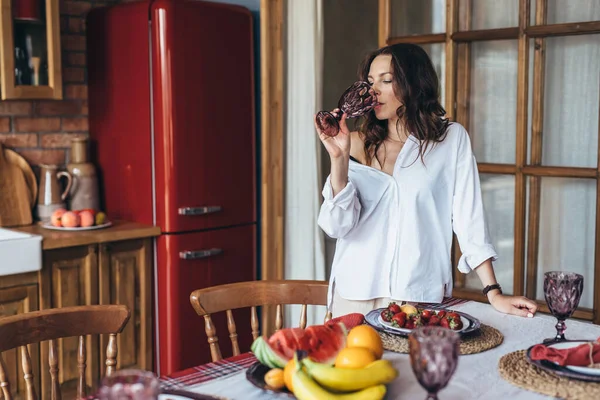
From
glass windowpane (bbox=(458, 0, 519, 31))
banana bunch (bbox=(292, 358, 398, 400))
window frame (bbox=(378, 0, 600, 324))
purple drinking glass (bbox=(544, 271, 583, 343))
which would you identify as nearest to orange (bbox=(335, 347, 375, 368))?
banana bunch (bbox=(292, 358, 398, 400))

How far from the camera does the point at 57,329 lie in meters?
1.89

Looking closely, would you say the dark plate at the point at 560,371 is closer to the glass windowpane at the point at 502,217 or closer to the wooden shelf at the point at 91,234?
the glass windowpane at the point at 502,217

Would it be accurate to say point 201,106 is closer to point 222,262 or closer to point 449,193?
point 222,262

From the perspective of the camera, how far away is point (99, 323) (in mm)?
1933

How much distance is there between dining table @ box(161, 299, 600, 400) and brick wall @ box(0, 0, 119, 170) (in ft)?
8.05

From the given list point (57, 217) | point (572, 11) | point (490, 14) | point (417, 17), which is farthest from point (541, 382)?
point (57, 217)

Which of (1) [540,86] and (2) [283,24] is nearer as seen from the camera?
(1) [540,86]

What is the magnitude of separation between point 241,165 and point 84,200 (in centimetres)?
76

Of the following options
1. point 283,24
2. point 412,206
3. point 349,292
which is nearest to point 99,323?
point 349,292

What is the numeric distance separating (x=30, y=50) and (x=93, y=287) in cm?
107

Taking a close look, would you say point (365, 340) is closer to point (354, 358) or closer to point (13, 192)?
point (354, 358)

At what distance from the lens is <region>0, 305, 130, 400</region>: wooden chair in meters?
1.81

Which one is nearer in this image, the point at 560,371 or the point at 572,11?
the point at 560,371

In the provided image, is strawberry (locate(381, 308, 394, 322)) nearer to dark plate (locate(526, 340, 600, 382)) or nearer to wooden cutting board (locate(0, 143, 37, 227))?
dark plate (locate(526, 340, 600, 382))
